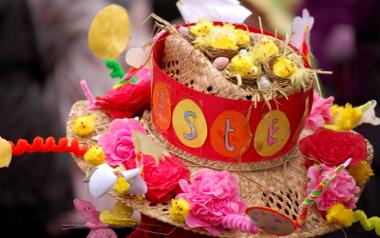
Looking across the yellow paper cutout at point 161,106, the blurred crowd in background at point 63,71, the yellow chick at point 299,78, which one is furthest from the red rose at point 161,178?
the blurred crowd in background at point 63,71

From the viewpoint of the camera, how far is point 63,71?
265 centimetres

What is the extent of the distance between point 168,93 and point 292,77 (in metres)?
0.30

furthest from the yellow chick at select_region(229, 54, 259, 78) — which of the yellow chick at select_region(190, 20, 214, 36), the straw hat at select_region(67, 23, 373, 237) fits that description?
Result: the yellow chick at select_region(190, 20, 214, 36)

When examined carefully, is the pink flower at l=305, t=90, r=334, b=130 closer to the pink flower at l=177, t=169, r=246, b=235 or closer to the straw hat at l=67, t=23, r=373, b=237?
the straw hat at l=67, t=23, r=373, b=237

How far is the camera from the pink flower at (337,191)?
152cm

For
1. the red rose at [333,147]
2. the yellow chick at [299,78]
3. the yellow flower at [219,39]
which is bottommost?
the red rose at [333,147]

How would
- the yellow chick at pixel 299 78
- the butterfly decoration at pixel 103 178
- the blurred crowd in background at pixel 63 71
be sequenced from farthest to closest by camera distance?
the blurred crowd in background at pixel 63 71, the yellow chick at pixel 299 78, the butterfly decoration at pixel 103 178

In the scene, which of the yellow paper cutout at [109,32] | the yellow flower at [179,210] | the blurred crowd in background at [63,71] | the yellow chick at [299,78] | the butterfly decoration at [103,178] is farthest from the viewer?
the blurred crowd in background at [63,71]

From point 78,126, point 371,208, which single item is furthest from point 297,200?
point 371,208

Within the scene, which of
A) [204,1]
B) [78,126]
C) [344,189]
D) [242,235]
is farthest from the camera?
[204,1]

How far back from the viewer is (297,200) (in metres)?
1.54

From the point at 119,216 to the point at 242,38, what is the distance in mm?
537

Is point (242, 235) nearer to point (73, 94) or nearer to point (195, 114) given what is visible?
point (195, 114)

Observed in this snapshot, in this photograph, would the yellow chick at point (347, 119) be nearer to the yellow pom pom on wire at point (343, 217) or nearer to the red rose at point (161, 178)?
the yellow pom pom on wire at point (343, 217)
